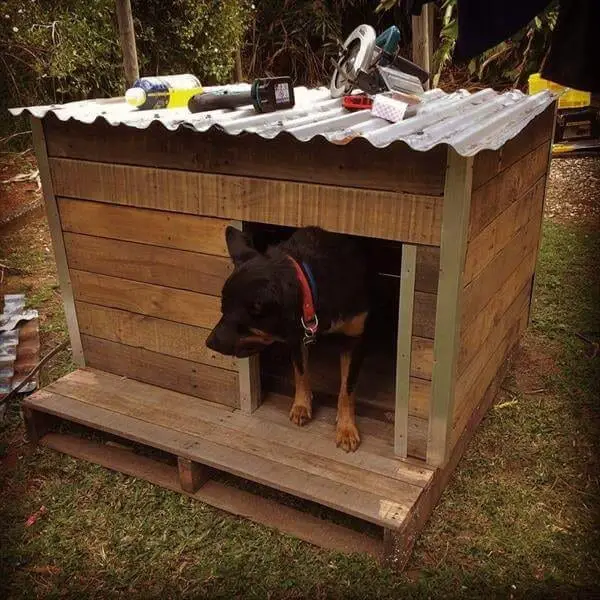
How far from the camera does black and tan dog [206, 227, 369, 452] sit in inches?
95.6

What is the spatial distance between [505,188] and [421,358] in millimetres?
920

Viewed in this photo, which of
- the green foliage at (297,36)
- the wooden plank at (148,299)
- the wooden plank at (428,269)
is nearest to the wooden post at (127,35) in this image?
the wooden plank at (148,299)

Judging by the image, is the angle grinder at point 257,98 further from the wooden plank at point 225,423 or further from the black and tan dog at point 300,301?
the wooden plank at point 225,423

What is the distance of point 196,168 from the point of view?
9.29ft

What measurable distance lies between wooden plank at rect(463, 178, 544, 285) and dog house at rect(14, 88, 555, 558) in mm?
16

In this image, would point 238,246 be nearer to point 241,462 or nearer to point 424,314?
point 424,314

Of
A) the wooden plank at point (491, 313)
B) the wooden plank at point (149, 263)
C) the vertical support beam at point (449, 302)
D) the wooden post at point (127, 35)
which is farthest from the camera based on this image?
the wooden post at point (127, 35)

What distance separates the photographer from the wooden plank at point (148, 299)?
3.07 meters

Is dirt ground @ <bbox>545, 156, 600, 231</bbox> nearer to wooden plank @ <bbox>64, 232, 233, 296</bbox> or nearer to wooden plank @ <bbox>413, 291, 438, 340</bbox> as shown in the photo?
wooden plank @ <bbox>413, 291, 438, 340</bbox>

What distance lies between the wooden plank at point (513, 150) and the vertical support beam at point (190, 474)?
176 centimetres

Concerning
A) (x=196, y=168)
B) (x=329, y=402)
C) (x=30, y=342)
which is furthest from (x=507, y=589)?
(x=30, y=342)

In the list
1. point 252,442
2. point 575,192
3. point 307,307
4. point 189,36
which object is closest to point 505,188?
point 307,307

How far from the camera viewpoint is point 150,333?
3320 millimetres

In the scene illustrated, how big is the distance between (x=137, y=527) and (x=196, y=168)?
164cm
